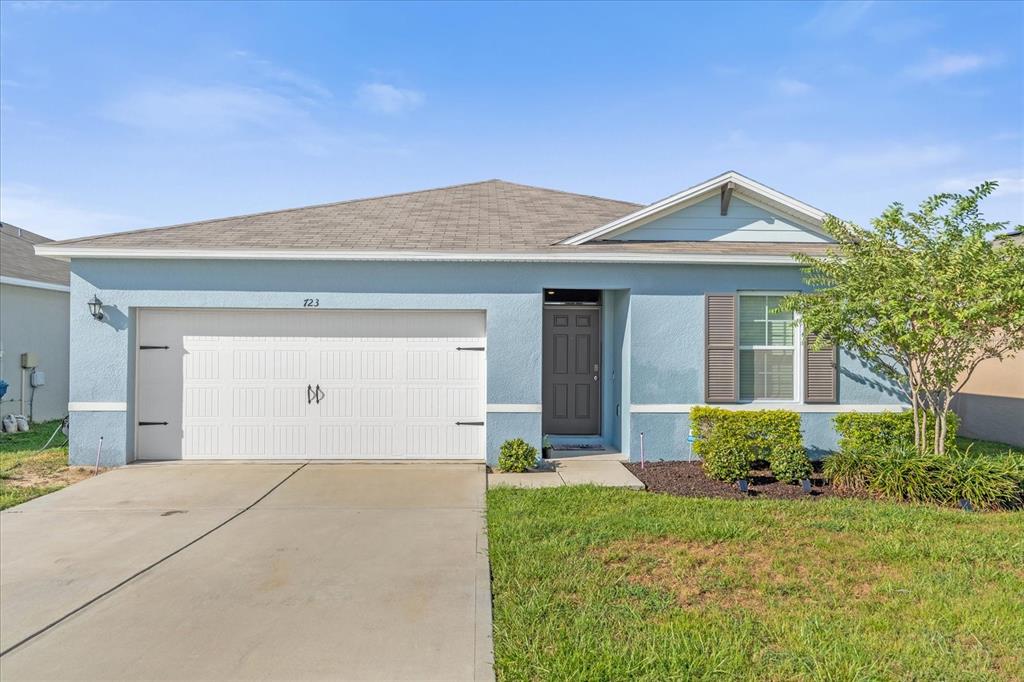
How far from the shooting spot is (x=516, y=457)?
8.11 metres

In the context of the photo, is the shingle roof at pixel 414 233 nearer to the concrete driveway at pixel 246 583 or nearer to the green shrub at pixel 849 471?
the green shrub at pixel 849 471

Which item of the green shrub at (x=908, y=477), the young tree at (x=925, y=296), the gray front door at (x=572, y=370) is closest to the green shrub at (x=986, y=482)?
the green shrub at (x=908, y=477)

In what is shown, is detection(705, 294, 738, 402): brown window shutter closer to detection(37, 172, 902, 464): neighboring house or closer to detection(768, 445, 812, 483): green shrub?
detection(37, 172, 902, 464): neighboring house

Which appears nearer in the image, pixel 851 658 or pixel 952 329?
pixel 851 658

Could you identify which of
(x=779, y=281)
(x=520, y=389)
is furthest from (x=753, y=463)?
(x=520, y=389)

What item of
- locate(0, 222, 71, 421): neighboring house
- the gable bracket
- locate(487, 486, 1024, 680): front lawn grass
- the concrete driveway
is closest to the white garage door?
the concrete driveway

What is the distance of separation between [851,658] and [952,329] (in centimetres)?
485

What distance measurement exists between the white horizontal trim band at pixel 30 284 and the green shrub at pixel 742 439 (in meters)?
13.4

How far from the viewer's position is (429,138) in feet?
44.3

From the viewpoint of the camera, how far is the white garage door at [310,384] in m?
8.70

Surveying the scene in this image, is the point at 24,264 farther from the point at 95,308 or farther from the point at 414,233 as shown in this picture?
the point at 414,233

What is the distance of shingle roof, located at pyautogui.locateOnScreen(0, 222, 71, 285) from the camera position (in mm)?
12698

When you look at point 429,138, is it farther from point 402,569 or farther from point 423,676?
point 423,676

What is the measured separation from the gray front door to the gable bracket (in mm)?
2652
